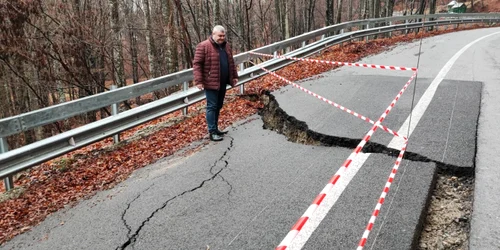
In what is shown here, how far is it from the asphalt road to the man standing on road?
50 centimetres

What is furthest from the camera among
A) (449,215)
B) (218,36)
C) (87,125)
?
(218,36)

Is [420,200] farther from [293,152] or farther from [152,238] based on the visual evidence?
[152,238]

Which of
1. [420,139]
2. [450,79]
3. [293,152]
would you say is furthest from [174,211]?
[450,79]

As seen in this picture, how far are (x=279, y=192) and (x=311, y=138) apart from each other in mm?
1857

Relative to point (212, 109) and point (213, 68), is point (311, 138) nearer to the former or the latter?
point (212, 109)

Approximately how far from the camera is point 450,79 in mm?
8648

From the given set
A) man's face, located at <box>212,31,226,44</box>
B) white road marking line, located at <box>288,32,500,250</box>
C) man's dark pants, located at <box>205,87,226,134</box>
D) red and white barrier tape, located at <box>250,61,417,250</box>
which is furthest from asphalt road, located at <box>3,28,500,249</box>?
man's face, located at <box>212,31,226,44</box>

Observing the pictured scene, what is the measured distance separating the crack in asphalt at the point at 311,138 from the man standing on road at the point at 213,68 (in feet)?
3.33

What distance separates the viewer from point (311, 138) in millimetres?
5660

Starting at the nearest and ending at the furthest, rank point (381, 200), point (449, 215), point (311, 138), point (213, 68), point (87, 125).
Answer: point (449, 215) < point (381, 200) < point (87, 125) < point (311, 138) < point (213, 68)

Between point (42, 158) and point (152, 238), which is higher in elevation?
point (42, 158)

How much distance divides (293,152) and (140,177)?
85.1 inches

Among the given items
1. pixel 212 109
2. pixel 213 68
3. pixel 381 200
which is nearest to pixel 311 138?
pixel 212 109

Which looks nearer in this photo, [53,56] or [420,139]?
[420,139]
